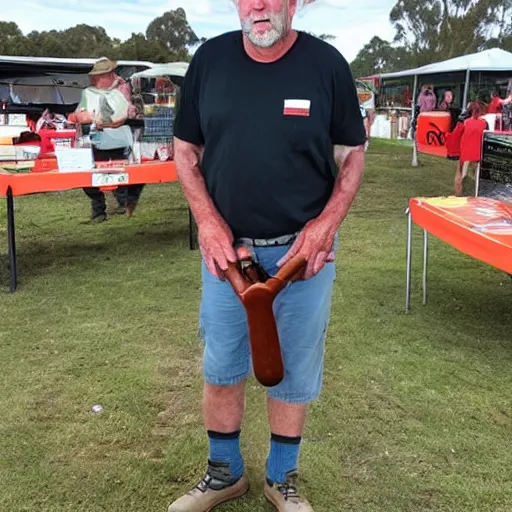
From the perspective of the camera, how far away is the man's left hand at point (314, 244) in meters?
1.83

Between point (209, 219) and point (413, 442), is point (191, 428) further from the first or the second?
point (209, 219)

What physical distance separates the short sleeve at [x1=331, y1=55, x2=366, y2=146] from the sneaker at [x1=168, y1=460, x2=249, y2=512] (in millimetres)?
1173

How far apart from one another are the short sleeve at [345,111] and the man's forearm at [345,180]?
31 millimetres

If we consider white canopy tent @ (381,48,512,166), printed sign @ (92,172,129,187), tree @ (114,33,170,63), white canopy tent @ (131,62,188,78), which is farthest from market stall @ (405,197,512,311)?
tree @ (114,33,170,63)

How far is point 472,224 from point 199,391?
168 cm

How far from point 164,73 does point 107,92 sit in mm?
7391

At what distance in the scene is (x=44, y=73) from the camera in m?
12.1

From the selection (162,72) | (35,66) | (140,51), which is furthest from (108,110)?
(140,51)

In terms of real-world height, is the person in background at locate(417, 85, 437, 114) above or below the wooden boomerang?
above

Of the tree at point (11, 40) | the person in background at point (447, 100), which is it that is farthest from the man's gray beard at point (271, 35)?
the tree at point (11, 40)

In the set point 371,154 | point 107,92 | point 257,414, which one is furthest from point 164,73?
point 257,414

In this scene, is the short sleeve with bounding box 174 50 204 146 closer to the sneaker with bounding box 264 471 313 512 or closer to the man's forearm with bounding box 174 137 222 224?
the man's forearm with bounding box 174 137 222 224

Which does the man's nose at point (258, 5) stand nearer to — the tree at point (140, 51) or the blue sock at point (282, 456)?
the blue sock at point (282, 456)

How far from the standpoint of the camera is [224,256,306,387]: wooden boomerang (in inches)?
69.1
